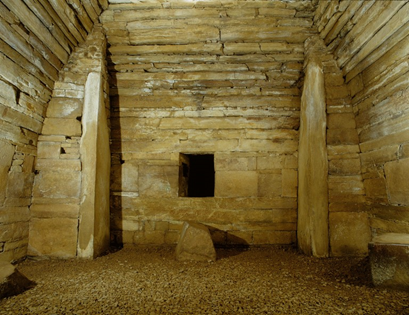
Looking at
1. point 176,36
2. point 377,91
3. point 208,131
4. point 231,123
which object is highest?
point 176,36

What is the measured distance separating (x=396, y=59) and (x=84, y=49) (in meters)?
4.55

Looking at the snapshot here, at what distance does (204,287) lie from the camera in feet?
8.63

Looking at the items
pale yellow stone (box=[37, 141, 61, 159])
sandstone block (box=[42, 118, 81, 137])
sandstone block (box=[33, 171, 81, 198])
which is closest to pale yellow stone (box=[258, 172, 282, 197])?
sandstone block (box=[33, 171, 81, 198])

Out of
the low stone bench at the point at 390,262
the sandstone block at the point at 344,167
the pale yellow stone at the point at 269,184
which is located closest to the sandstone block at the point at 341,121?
the sandstone block at the point at 344,167

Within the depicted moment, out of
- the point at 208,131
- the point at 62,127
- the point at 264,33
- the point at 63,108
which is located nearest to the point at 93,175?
the point at 62,127

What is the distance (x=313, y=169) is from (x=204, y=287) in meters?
2.46

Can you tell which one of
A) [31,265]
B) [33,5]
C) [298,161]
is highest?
[33,5]

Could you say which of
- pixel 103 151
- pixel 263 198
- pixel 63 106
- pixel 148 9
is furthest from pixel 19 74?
pixel 263 198

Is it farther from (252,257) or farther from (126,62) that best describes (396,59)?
(126,62)

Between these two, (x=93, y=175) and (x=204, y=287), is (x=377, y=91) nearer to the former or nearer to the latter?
(x=204, y=287)

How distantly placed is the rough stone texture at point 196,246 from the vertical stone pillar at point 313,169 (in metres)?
1.60

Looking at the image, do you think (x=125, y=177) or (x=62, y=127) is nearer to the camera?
(x=62, y=127)

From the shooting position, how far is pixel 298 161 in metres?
4.19

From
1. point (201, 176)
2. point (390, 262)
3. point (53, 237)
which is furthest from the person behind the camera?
point (201, 176)
